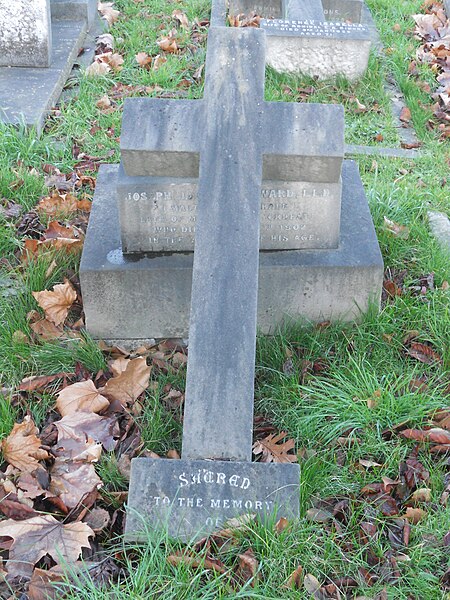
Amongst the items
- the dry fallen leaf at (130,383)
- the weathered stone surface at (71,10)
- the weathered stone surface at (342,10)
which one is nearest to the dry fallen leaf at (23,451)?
the dry fallen leaf at (130,383)

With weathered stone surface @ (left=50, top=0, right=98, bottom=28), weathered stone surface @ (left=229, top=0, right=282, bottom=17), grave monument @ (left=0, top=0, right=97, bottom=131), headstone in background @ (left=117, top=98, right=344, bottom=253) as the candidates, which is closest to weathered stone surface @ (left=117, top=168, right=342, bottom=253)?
headstone in background @ (left=117, top=98, right=344, bottom=253)

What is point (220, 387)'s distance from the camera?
2.54 m

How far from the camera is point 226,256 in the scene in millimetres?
2711

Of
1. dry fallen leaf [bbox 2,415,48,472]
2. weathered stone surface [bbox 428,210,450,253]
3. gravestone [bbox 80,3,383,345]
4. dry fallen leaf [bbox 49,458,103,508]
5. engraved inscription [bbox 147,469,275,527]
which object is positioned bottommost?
dry fallen leaf [bbox 49,458,103,508]

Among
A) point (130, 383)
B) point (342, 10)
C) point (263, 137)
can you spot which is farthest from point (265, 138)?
point (342, 10)

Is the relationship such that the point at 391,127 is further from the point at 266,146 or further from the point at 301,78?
the point at 266,146

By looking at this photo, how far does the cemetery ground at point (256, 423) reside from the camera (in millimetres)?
2254

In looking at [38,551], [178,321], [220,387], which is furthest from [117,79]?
[38,551]

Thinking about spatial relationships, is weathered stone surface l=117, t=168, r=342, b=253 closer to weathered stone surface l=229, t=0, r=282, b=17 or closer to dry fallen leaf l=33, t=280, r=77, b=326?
dry fallen leaf l=33, t=280, r=77, b=326

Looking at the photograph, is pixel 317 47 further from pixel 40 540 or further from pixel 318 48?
pixel 40 540

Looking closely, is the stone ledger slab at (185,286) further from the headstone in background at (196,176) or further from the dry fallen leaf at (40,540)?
the dry fallen leaf at (40,540)

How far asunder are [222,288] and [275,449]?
0.65 metres

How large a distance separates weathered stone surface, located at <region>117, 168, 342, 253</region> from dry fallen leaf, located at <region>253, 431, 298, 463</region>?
916mm

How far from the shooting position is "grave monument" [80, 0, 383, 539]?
238 cm
